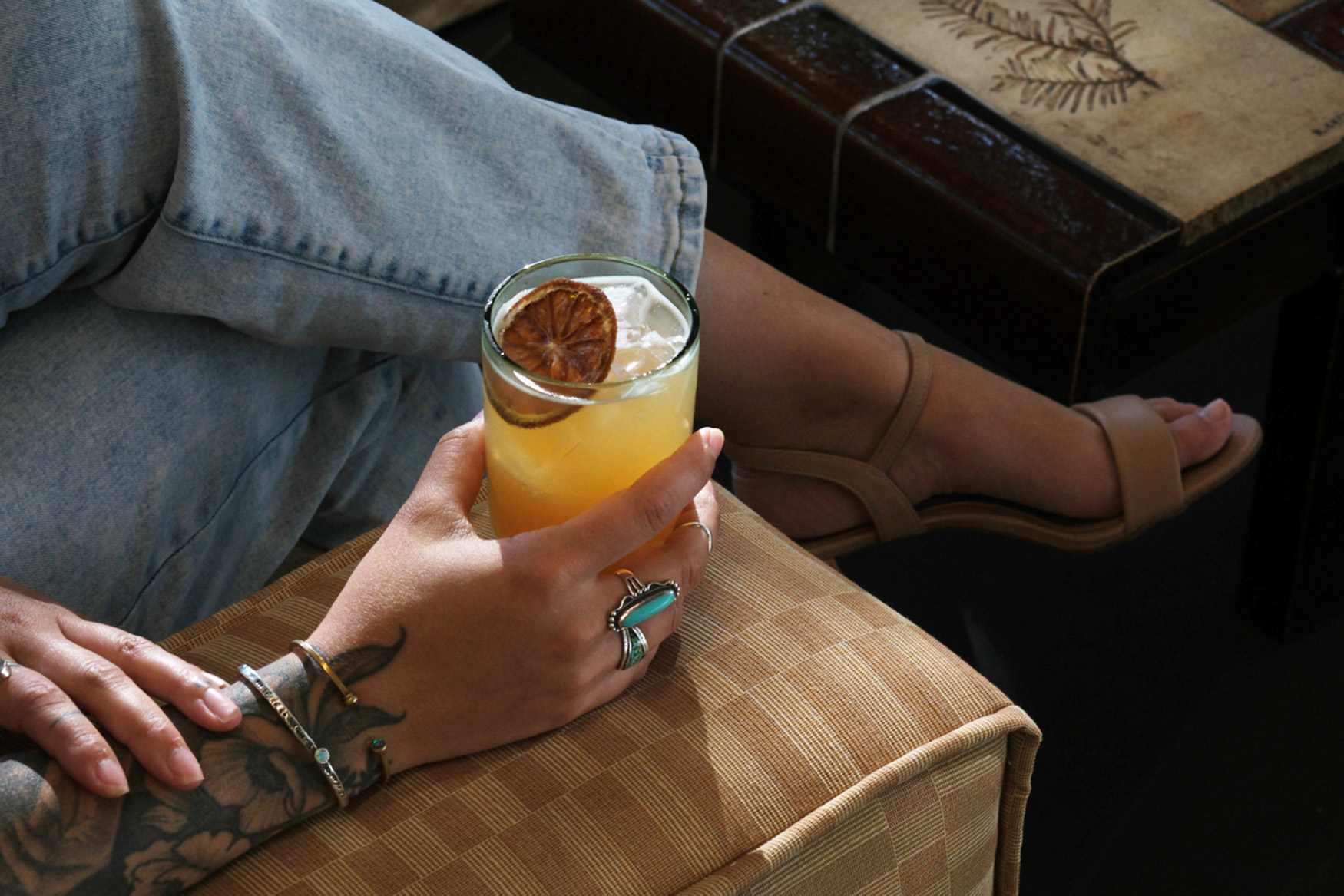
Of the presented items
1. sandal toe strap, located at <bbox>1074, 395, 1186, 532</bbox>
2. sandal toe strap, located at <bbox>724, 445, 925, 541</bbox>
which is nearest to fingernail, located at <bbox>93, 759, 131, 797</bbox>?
sandal toe strap, located at <bbox>724, 445, 925, 541</bbox>

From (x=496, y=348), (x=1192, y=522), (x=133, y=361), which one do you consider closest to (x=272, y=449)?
(x=133, y=361)

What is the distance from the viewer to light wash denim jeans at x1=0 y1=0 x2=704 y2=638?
703mm

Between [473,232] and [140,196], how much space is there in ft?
0.63

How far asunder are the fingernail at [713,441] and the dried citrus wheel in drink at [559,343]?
0.07 metres

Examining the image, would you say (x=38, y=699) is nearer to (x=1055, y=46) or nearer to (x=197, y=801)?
(x=197, y=801)

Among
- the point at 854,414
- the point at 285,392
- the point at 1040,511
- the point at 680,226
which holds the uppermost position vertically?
the point at 680,226

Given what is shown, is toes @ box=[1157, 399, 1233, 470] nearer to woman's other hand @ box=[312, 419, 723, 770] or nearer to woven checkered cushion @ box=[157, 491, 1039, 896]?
woven checkered cushion @ box=[157, 491, 1039, 896]

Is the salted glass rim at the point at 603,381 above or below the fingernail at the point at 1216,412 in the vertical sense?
above

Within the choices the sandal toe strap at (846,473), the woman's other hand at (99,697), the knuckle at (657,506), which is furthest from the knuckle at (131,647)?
the sandal toe strap at (846,473)

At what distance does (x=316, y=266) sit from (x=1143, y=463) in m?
0.72

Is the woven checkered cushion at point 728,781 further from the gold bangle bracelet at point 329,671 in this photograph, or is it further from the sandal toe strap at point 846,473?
the sandal toe strap at point 846,473

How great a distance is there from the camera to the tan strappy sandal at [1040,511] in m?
1.08

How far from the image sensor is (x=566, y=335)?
0.58 metres

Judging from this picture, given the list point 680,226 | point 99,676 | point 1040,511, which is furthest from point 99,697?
point 1040,511
